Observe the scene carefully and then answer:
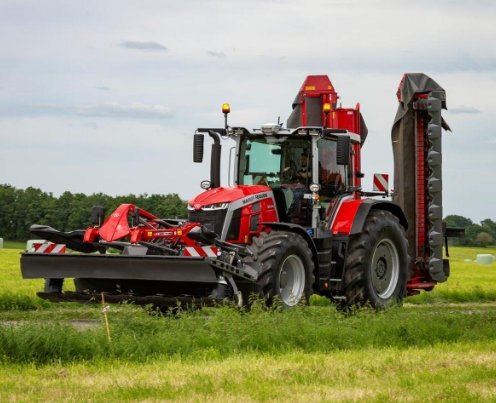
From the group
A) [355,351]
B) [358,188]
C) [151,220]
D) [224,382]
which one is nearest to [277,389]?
[224,382]

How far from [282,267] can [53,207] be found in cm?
4102

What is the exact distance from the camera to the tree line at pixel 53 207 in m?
29.9

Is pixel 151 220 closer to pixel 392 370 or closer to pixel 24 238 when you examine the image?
pixel 392 370

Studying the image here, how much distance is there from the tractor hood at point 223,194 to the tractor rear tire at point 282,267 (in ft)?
3.15

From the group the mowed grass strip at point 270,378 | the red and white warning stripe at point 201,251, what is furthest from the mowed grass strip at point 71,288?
the mowed grass strip at point 270,378

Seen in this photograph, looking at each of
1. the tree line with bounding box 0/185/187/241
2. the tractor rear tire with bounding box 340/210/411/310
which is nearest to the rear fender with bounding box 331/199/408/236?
the tractor rear tire with bounding box 340/210/411/310

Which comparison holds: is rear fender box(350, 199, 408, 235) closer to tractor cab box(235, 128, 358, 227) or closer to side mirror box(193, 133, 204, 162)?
tractor cab box(235, 128, 358, 227)

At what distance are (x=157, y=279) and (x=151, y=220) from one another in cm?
200

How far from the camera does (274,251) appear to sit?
14.9 meters

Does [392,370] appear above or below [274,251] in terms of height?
below

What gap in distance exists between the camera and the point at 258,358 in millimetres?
10867

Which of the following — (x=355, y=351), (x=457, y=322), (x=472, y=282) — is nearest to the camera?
(x=355, y=351)

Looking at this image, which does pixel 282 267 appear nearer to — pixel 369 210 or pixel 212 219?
pixel 212 219

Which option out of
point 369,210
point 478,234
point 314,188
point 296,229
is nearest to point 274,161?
point 314,188
